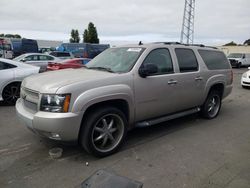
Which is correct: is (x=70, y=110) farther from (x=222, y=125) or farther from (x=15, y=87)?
(x=15, y=87)

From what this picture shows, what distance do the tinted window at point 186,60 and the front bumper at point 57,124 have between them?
251cm

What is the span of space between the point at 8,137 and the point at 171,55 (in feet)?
11.6

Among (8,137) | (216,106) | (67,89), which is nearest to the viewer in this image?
(67,89)

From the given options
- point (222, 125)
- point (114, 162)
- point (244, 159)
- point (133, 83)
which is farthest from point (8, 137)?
point (222, 125)

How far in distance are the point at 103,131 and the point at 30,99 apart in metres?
1.23

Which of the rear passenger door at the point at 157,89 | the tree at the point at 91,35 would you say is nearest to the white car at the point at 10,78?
the rear passenger door at the point at 157,89

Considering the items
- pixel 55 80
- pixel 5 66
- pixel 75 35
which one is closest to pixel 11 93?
pixel 5 66

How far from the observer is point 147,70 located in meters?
3.98

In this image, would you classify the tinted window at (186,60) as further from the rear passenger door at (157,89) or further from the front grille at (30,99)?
the front grille at (30,99)

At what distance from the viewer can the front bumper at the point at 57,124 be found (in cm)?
323

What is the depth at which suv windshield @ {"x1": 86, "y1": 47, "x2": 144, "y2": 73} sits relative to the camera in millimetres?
4164

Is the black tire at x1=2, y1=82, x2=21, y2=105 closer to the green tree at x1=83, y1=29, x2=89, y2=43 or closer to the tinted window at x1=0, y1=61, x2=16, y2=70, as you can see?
the tinted window at x1=0, y1=61, x2=16, y2=70

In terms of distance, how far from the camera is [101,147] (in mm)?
3785

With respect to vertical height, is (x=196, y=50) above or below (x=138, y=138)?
above
